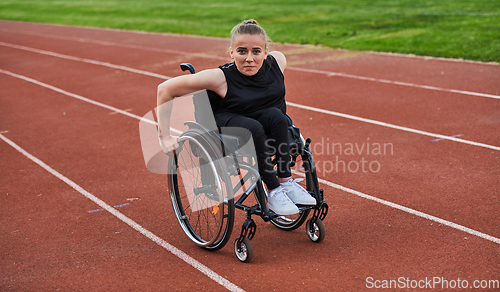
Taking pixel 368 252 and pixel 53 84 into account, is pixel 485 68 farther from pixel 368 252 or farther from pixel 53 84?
pixel 53 84

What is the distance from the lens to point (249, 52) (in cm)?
336

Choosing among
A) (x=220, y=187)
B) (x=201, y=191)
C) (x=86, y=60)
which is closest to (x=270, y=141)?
(x=220, y=187)

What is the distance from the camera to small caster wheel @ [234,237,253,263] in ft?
11.3

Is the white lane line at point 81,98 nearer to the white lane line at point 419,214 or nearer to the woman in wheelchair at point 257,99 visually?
the white lane line at point 419,214

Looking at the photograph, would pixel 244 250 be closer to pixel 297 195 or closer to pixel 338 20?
pixel 297 195

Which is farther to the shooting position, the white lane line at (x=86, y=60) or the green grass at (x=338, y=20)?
the green grass at (x=338, y=20)

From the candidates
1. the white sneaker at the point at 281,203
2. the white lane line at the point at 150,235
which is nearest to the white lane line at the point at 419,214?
the white sneaker at the point at 281,203

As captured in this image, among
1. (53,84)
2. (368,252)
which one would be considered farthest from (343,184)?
(53,84)

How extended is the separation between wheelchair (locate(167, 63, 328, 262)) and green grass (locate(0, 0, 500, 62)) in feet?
9.27

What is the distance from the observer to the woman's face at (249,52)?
3350mm

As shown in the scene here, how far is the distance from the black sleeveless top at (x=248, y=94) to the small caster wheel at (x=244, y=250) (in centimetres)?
86

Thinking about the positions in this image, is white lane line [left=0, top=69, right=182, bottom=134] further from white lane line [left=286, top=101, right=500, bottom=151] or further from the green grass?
the green grass

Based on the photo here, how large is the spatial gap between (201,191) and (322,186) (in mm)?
1589

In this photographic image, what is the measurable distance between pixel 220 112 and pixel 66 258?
1.60 metres
